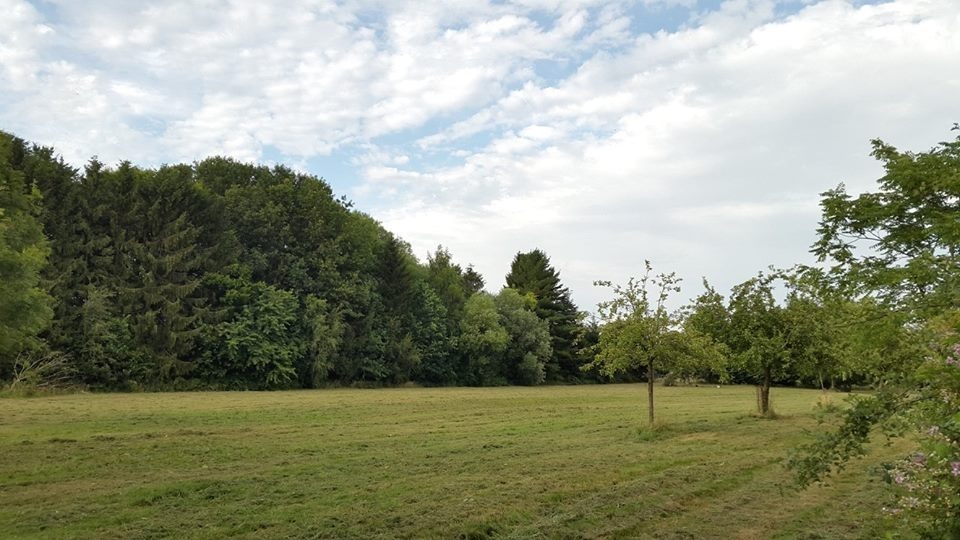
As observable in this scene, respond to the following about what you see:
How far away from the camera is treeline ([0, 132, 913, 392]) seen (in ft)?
77.5

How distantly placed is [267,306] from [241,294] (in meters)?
2.33

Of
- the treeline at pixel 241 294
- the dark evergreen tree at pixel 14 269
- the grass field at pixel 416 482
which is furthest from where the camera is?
the treeline at pixel 241 294

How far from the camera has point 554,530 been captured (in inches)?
344

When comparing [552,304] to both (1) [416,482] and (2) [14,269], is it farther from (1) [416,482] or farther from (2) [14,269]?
(1) [416,482]

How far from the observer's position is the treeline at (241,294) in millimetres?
45219

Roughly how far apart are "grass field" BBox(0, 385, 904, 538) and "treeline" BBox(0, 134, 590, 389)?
16.9 m

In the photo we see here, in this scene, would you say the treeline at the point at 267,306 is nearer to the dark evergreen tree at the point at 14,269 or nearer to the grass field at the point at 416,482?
the dark evergreen tree at the point at 14,269

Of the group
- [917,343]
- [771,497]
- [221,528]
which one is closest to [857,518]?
[771,497]

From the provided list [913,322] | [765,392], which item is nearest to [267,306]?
[765,392]

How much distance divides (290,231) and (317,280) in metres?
5.09

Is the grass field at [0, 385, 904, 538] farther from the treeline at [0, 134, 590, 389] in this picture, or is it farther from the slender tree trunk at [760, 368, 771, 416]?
the treeline at [0, 134, 590, 389]

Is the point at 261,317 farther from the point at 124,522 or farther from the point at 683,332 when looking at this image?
the point at 124,522

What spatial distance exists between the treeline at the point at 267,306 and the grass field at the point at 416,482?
11.6ft

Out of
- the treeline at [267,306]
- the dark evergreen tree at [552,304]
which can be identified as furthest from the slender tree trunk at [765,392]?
the dark evergreen tree at [552,304]
